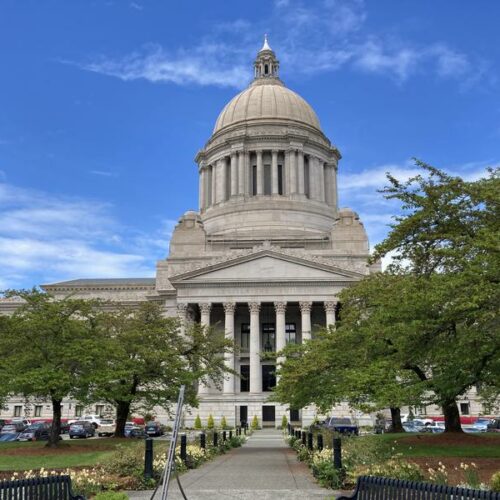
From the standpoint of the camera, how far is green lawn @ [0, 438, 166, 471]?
67.5 feet

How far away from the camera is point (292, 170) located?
84875mm

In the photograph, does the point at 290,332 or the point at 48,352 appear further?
the point at 290,332

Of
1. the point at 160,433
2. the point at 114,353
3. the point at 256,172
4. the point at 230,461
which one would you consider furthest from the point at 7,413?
the point at 230,461

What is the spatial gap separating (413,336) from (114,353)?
641 inches

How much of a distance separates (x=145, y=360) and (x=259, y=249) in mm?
33059

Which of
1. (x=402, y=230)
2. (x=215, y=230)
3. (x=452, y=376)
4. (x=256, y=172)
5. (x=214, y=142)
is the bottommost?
(x=452, y=376)

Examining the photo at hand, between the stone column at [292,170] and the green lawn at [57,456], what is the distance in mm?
57426

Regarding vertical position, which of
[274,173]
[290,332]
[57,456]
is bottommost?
[57,456]

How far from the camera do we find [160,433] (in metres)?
48.3

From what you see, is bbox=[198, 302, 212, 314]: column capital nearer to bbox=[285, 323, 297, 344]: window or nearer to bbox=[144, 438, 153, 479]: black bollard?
bbox=[285, 323, 297, 344]: window

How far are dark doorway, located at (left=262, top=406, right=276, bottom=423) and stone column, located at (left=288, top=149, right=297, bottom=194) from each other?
33031mm

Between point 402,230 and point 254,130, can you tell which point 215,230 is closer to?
point 254,130

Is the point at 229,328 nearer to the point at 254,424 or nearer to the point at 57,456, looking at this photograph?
the point at 254,424

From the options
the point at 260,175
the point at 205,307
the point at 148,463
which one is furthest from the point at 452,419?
the point at 260,175
